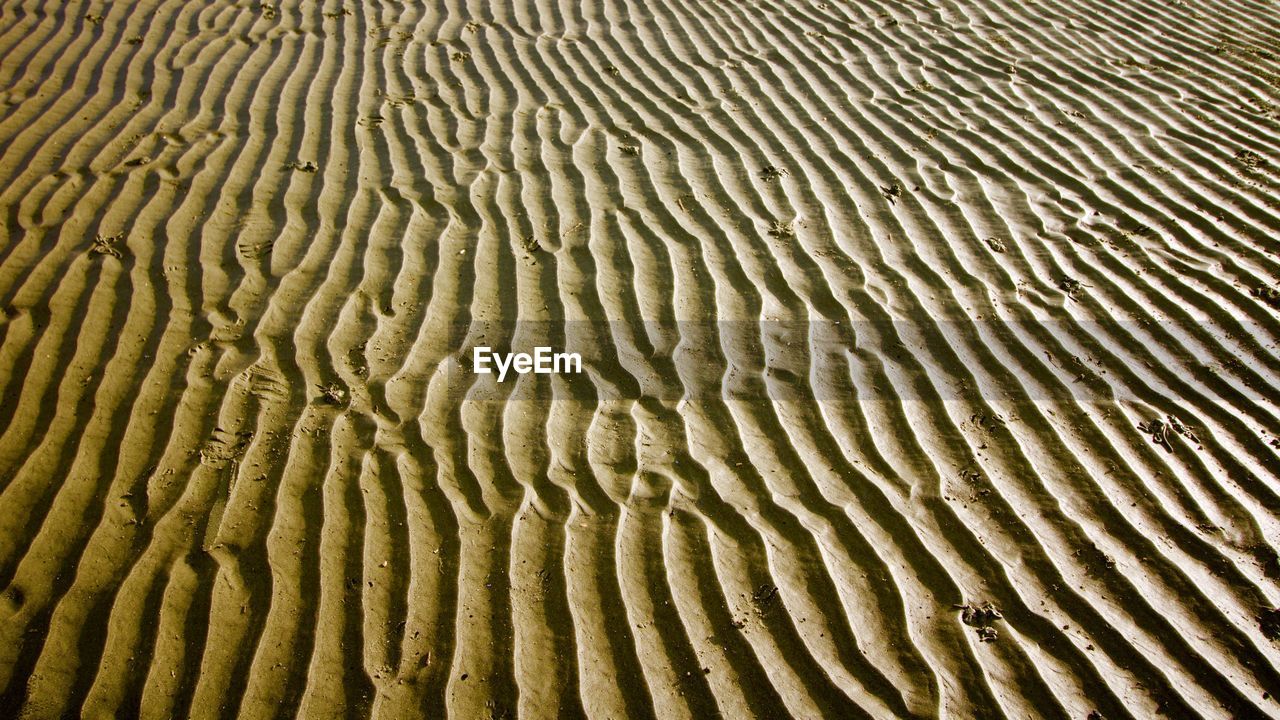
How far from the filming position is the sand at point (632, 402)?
6.09ft

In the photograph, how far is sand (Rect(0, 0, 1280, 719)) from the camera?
6.09 feet

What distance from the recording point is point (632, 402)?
2.52m

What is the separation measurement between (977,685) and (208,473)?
2291mm

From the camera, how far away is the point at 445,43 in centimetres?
515

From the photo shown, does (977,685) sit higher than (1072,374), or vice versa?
(1072,374)

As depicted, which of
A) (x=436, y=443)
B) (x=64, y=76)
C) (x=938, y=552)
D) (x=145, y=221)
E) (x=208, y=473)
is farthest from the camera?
(x=64, y=76)

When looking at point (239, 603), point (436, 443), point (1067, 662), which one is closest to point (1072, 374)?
point (1067, 662)

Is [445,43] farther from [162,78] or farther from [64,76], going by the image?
[64,76]

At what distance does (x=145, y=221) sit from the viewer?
10.6ft

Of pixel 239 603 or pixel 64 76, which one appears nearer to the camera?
pixel 239 603

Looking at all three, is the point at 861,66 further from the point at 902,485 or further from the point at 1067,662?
the point at 1067,662

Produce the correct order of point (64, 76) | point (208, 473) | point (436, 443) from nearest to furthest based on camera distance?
point (208, 473)
point (436, 443)
point (64, 76)

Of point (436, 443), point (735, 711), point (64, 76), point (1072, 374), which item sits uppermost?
point (64, 76)

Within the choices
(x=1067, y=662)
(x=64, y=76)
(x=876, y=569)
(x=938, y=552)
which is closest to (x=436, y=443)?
(x=876, y=569)
